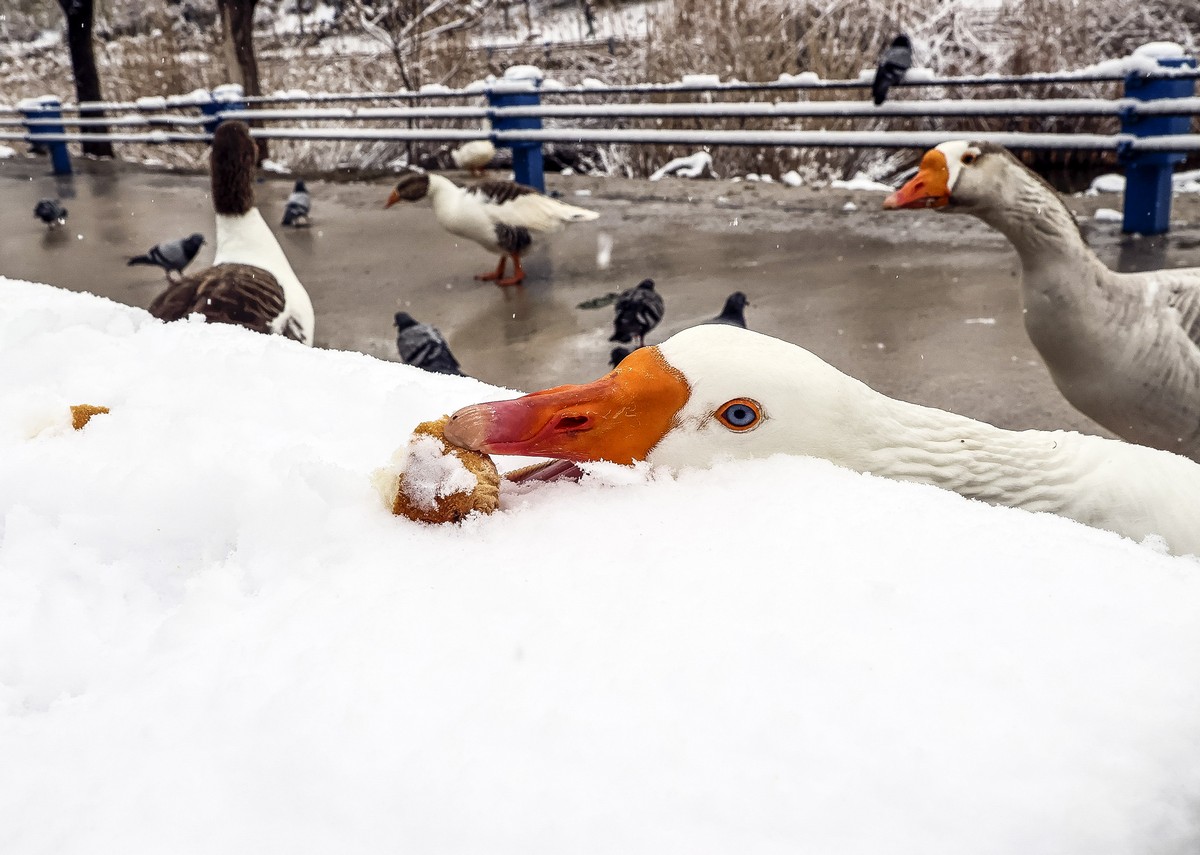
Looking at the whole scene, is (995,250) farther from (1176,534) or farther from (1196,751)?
(1196,751)

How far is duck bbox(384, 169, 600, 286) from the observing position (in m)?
6.45

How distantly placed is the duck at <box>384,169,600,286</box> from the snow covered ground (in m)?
5.30

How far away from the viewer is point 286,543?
1.16 metres

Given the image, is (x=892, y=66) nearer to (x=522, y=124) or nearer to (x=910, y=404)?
(x=522, y=124)

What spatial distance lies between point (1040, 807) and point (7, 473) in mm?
1349

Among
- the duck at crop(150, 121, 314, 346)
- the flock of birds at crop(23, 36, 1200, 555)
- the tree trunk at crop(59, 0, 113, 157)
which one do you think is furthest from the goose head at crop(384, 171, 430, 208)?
the tree trunk at crop(59, 0, 113, 157)

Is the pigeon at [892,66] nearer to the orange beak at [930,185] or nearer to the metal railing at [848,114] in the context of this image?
the metal railing at [848,114]

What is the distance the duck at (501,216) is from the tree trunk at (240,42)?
10.1 m

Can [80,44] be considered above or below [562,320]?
above

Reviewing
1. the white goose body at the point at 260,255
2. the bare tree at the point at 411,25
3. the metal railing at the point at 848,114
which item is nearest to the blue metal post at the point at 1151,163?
the metal railing at the point at 848,114

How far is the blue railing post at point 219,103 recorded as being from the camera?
13281 mm

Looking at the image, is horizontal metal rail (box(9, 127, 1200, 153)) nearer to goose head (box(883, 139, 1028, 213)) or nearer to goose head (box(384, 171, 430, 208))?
goose head (box(384, 171, 430, 208))

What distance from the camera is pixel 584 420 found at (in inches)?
50.4

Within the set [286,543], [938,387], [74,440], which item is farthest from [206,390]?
[938,387]
